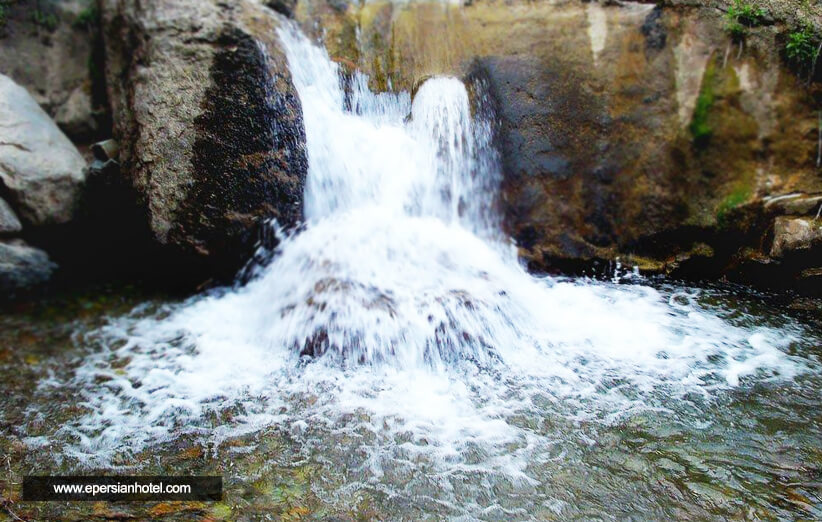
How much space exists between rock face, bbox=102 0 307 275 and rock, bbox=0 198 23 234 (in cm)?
135

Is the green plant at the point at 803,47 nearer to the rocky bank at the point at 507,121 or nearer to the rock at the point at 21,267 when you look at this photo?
the rocky bank at the point at 507,121

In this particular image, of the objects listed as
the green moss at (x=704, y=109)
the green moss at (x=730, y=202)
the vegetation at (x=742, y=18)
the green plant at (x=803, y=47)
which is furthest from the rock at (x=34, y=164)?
the green plant at (x=803, y=47)

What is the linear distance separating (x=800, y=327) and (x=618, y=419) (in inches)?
100

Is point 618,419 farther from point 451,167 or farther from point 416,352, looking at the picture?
point 451,167

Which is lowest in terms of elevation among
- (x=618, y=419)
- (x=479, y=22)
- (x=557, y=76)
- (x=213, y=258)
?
(x=618, y=419)

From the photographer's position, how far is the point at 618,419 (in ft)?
12.3

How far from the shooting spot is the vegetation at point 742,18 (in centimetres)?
566

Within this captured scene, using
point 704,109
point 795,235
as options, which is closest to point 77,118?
point 704,109

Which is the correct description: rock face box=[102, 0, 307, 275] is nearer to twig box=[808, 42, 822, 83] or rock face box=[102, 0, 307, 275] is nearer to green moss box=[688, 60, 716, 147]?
green moss box=[688, 60, 716, 147]

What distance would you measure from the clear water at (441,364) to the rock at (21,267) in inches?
49.7

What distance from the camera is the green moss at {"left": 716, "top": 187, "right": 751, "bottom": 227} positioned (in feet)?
18.5

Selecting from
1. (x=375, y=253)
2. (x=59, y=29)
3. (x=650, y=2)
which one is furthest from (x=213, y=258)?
(x=650, y=2)

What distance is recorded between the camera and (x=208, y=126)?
17.5 feet

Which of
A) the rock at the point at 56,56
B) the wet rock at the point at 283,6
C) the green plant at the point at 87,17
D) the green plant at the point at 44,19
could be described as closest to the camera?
the wet rock at the point at 283,6
